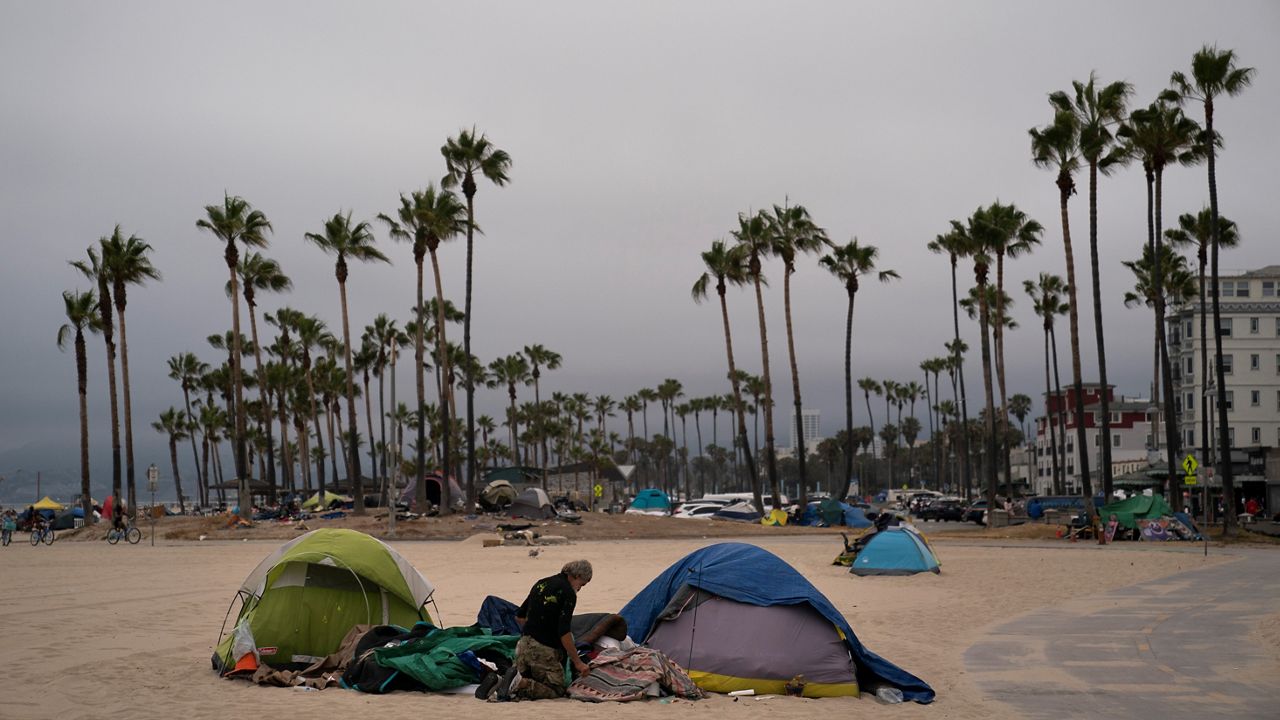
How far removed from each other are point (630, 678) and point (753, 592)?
1.92 meters

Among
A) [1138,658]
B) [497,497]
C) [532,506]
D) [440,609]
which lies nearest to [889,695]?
[1138,658]

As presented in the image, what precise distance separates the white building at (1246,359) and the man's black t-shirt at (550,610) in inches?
2929

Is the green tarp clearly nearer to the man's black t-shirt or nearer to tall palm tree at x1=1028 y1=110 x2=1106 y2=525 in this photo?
tall palm tree at x1=1028 y1=110 x2=1106 y2=525

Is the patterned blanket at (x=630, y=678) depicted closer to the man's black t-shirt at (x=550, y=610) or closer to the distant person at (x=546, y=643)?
the distant person at (x=546, y=643)

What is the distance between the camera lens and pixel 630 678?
10641 millimetres

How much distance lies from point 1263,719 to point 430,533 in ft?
117

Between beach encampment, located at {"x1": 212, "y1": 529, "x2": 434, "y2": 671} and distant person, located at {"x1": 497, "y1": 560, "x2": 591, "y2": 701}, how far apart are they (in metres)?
3.12

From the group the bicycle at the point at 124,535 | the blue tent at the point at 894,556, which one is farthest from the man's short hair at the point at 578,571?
the bicycle at the point at 124,535

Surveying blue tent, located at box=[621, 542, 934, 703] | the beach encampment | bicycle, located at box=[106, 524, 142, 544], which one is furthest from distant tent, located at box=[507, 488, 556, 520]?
blue tent, located at box=[621, 542, 934, 703]

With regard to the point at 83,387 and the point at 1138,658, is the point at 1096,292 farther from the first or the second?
the point at 83,387

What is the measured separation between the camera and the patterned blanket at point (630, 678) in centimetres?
1046

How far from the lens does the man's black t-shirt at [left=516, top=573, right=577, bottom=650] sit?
406 inches

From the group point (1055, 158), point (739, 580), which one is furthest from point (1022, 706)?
point (1055, 158)

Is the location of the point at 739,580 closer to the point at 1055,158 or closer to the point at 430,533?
the point at 430,533
